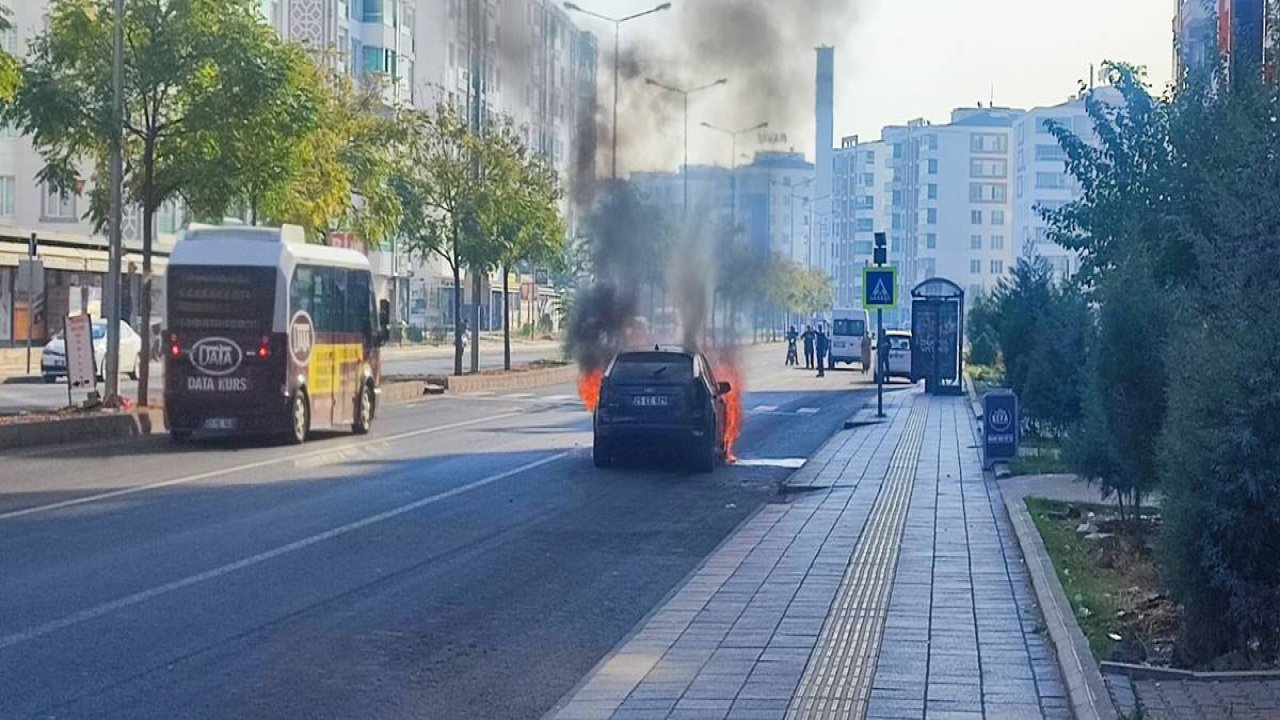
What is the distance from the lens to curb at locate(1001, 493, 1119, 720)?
855 cm

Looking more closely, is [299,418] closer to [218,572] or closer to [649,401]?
[649,401]

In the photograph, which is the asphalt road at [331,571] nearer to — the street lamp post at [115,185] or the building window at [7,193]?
the street lamp post at [115,185]

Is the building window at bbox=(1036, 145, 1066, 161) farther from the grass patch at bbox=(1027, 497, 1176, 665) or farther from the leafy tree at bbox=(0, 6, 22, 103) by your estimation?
the grass patch at bbox=(1027, 497, 1176, 665)

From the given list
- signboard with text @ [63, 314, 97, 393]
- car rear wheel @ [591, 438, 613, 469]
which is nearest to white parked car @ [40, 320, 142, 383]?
signboard with text @ [63, 314, 97, 393]

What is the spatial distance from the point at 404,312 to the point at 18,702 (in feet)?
268

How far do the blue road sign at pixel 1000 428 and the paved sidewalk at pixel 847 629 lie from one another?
4.66 meters

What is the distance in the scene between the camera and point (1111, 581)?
13.3 meters

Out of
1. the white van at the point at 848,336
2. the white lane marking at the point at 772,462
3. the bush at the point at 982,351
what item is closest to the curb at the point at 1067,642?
the white lane marking at the point at 772,462

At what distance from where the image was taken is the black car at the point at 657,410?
23.3 m

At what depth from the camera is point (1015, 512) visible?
17750mm

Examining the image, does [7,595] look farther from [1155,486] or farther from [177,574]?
[1155,486]

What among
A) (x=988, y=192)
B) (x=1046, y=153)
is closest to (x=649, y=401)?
(x=1046, y=153)

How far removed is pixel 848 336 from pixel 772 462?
5099 cm

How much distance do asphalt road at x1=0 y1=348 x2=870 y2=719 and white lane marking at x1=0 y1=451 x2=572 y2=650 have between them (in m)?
0.03
